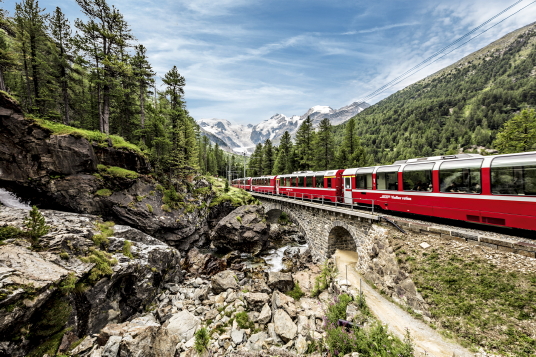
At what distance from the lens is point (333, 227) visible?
694 inches

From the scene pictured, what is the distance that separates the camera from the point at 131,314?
40.2 ft

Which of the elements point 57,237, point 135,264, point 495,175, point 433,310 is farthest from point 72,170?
point 495,175

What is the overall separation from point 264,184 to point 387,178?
2566 cm

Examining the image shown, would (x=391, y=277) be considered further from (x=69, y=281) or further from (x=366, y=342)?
(x=69, y=281)

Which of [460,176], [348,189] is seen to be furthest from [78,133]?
[460,176]

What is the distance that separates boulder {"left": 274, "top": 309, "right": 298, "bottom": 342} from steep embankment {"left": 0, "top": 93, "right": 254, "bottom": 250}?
51.0ft

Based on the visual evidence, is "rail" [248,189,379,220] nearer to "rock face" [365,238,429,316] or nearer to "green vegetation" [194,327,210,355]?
"rock face" [365,238,429,316]

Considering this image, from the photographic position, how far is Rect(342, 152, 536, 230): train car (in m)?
8.46

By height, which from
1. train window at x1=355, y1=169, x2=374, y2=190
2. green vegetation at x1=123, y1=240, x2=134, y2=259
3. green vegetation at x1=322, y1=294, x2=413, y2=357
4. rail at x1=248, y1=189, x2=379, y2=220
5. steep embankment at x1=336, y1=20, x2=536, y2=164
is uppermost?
steep embankment at x1=336, y1=20, x2=536, y2=164

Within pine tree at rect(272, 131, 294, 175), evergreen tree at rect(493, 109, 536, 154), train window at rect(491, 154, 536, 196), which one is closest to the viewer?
train window at rect(491, 154, 536, 196)

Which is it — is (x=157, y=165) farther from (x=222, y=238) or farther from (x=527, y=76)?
(x=527, y=76)

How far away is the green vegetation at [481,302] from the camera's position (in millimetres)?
6418

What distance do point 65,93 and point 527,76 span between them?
9683 inches

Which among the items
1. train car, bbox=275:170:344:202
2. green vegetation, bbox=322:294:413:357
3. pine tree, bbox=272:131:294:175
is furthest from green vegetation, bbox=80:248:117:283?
pine tree, bbox=272:131:294:175
